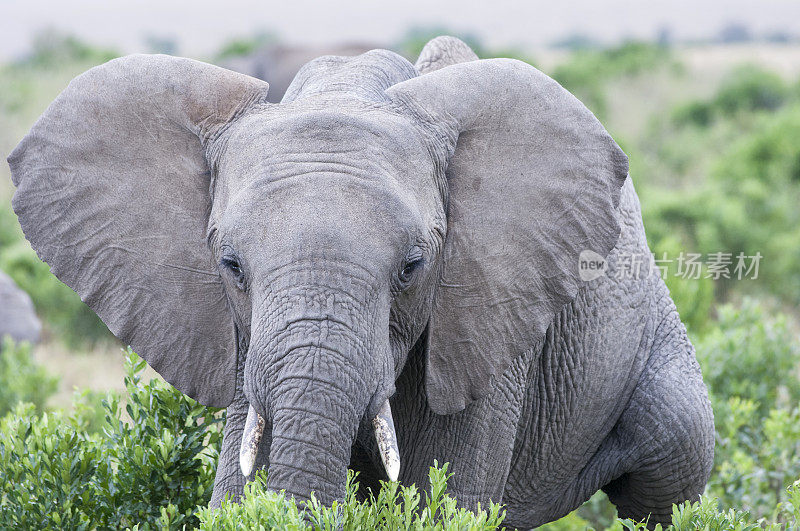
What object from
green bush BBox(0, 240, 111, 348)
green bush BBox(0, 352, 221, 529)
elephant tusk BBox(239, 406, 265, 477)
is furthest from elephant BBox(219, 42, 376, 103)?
elephant tusk BBox(239, 406, 265, 477)

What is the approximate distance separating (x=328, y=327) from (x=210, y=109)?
77cm

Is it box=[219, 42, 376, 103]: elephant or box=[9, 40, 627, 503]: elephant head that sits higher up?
box=[9, 40, 627, 503]: elephant head

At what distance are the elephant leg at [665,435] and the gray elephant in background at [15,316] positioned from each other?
6235 mm

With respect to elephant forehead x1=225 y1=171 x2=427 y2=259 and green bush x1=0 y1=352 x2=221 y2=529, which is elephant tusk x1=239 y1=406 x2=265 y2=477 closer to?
elephant forehead x1=225 y1=171 x2=427 y2=259

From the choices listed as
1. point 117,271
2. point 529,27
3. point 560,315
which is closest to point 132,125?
point 117,271

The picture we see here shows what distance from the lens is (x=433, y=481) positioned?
99.1 inches

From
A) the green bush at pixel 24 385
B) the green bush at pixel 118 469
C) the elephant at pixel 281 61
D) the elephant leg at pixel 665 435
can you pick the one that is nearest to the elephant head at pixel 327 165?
the green bush at pixel 118 469

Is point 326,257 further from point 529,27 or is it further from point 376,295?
point 529,27

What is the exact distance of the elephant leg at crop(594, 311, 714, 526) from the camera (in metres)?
3.62

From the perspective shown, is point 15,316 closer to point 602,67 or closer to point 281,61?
point 281,61

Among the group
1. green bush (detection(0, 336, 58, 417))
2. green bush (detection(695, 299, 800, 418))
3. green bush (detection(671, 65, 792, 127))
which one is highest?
green bush (detection(695, 299, 800, 418))

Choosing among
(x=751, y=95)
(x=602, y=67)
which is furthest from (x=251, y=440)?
(x=602, y=67)

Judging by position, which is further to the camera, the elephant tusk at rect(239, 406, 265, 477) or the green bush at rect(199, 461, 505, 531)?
the elephant tusk at rect(239, 406, 265, 477)

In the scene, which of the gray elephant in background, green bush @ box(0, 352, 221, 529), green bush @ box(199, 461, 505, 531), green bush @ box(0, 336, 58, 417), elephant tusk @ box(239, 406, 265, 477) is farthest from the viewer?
the gray elephant in background
